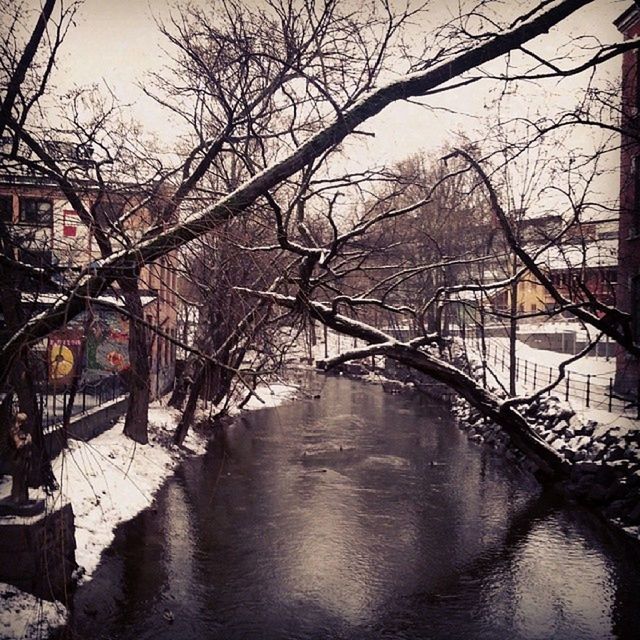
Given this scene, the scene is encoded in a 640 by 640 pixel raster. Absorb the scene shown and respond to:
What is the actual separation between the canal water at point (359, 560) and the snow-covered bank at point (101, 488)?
38 cm

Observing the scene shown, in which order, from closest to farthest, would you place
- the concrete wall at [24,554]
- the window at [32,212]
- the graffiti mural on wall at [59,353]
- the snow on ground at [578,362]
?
the graffiti mural on wall at [59,353]
the window at [32,212]
the concrete wall at [24,554]
the snow on ground at [578,362]

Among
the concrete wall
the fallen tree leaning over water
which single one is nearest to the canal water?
the concrete wall

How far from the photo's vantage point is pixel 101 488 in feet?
41.1

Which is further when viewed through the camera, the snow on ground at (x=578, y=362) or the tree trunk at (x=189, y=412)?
the snow on ground at (x=578, y=362)

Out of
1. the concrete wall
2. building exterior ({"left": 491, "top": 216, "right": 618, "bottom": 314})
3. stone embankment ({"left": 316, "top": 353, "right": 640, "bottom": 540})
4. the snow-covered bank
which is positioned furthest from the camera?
stone embankment ({"left": 316, "top": 353, "right": 640, "bottom": 540})

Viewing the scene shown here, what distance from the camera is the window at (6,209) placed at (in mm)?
4773

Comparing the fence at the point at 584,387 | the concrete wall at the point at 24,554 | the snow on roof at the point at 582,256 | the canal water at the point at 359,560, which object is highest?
the snow on roof at the point at 582,256

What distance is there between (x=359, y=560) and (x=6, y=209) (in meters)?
8.12

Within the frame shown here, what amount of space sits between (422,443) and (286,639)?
1220 centimetres

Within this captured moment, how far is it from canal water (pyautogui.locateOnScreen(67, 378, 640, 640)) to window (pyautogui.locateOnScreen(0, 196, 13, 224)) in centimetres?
267

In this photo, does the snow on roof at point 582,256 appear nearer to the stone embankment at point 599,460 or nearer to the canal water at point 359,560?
the stone embankment at point 599,460

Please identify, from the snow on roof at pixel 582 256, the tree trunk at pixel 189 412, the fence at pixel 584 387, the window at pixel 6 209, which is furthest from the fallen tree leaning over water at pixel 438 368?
the tree trunk at pixel 189 412

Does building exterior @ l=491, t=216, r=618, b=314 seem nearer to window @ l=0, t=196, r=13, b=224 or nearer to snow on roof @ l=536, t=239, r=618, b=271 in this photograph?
snow on roof @ l=536, t=239, r=618, b=271

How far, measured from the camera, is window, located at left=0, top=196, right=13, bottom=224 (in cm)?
477
